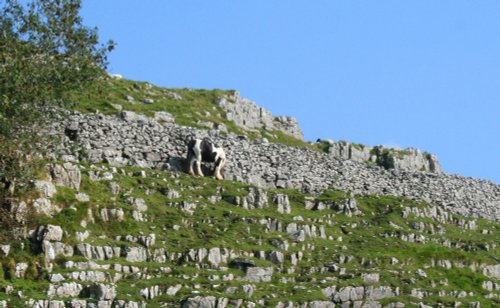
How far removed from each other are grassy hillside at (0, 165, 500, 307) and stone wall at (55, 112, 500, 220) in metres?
3.08

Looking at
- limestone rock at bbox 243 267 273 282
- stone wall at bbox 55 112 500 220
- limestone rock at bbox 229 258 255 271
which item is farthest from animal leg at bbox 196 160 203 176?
limestone rock at bbox 243 267 273 282

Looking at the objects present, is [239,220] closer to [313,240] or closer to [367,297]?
[313,240]

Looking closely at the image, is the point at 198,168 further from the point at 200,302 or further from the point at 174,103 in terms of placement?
the point at 200,302

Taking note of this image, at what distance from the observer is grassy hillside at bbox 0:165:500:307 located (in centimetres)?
5797

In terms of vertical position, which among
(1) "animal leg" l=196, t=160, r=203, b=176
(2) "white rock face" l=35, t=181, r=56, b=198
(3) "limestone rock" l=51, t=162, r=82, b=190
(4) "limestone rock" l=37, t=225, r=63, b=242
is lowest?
(4) "limestone rock" l=37, t=225, r=63, b=242

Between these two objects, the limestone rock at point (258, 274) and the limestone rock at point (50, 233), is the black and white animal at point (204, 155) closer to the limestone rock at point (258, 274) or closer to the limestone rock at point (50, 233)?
the limestone rock at point (258, 274)

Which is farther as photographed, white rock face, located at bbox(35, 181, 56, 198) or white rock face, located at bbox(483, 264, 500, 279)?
white rock face, located at bbox(483, 264, 500, 279)

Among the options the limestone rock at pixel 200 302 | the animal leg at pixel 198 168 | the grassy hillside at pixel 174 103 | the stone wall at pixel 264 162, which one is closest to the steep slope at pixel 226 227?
the limestone rock at pixel 200 302

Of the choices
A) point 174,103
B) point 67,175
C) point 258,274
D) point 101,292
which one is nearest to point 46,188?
point 67,175

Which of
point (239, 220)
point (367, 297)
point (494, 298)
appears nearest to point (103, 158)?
point (239, 220)

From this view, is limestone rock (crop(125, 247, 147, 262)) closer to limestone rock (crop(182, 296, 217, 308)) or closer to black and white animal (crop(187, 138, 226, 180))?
limestone rock (crop(182, 296, 217, 308))

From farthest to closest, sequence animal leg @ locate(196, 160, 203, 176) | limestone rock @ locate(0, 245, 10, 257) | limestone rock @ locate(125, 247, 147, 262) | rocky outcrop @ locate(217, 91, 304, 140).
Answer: rocky outcrop @ locate(217, 91, 304, 140) < animal leg @ locate(196, 160, 203, 176) < limestone rock @ locate(125, 247, 147, 262) < limestone rock @ locate(0, 245, 10, 257)

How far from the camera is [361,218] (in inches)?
3201

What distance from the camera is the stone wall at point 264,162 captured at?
261ft
